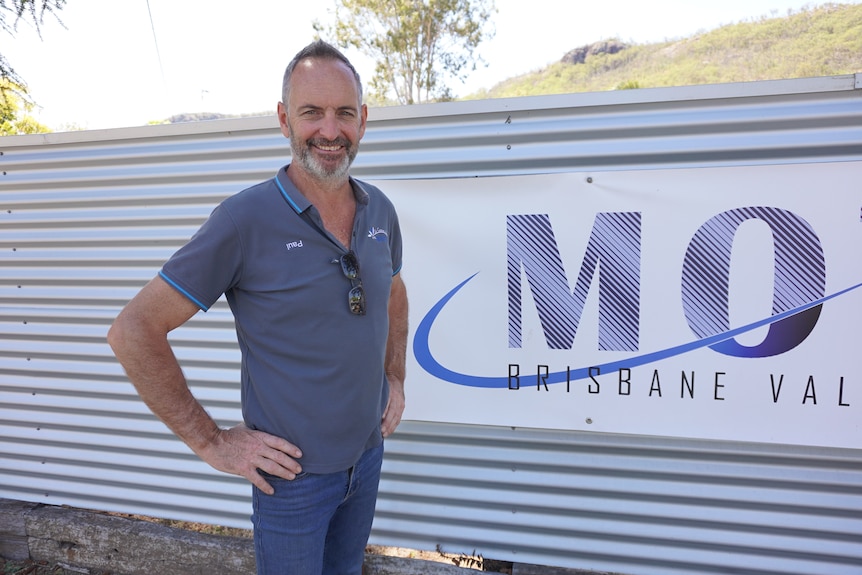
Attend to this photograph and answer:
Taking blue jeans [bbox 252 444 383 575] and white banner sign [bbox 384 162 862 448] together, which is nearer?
blue jeans [bbox 252 444 383 575]

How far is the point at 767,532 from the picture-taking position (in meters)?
2.57

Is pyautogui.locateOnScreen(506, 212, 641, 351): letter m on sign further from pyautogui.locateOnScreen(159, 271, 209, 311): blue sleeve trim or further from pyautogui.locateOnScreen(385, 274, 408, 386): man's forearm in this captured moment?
pyautogui.locateOnScreen(159, 271, 209, 311): blue sleeve trim

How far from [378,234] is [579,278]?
100cm

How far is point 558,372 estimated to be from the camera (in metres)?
2.60

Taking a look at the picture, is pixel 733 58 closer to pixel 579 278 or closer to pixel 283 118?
pixel 579 278

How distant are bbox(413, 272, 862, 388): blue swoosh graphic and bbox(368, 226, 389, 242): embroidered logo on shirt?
26.7 inches

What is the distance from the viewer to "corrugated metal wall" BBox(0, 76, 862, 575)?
2.47 m

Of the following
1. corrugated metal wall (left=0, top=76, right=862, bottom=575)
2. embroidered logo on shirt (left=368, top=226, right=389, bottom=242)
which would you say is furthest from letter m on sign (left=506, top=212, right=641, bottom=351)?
embroidered logo on shirt (left=368, top=226, right=389, bottom=242)

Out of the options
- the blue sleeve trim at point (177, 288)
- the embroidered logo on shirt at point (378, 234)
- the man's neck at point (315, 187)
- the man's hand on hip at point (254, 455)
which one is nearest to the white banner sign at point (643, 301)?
the embroidered logo on shirt at point (378, 234)

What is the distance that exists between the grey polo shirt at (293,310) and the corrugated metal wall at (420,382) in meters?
0.88

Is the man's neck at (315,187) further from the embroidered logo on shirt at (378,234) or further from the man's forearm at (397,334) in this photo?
the man's forearm at (397,334)

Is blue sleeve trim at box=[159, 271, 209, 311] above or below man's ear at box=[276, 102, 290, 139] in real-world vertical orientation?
below

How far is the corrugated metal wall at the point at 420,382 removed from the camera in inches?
97.4

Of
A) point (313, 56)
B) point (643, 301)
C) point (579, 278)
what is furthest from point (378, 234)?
point (643, 301)
